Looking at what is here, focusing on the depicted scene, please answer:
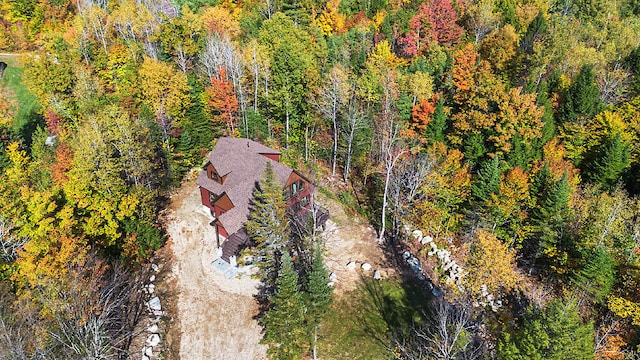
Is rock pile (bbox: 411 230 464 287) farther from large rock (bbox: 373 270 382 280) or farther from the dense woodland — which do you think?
large rock (bbox: 373 270 382 280)

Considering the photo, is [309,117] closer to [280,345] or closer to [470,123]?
[470,123]

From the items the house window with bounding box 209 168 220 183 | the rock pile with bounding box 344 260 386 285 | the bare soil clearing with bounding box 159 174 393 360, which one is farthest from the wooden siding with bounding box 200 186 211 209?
the rock pile with bounding box 344 260 386 285

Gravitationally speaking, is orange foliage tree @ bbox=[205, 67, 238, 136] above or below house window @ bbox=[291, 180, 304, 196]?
above

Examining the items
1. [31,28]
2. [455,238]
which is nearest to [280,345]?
[455,238]

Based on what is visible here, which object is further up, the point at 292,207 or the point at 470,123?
the point at 470,123

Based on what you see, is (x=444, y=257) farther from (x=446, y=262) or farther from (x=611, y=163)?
(x=611, y=163)

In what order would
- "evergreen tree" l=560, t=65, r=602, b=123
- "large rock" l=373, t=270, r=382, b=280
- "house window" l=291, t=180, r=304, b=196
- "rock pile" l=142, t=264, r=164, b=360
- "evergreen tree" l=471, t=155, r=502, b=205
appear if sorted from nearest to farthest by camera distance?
"rock pile" l=142, t=264, r=164, b=360 < "large rock" l=373, t=270, r=382, b=280 < "evergreen tree" l=471, t=155, r=502, b=205 < "house window" l=291, t=180, r=304, b=196 < "evergreen tree" l=560, t=65, r=602, b=123
